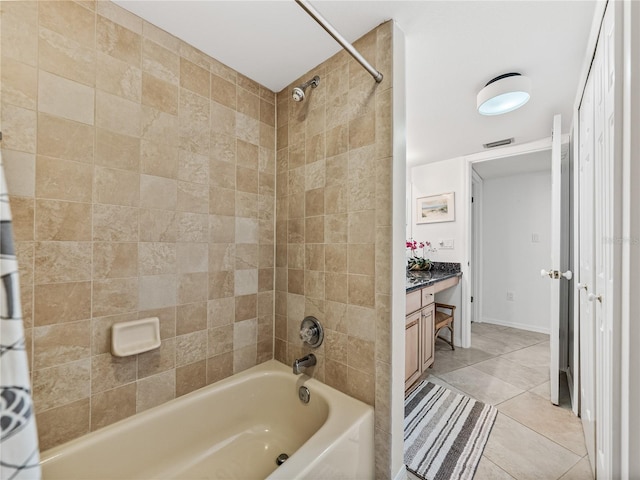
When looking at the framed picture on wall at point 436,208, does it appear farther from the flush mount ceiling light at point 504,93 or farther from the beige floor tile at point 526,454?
the beige floor tile at point 526,454

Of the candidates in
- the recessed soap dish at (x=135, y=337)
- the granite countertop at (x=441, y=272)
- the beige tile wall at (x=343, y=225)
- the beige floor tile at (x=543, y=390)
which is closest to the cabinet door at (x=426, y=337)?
the granite countertop at (x=441, y=272)

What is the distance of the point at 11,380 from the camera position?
1.69 ft

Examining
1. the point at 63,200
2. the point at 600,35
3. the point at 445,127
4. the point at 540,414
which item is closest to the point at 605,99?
the point at 600,35

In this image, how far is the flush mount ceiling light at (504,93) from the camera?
1557mm

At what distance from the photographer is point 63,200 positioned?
3.44 feet

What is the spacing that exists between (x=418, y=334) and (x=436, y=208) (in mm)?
1712

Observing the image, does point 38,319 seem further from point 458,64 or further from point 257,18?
point 458,64

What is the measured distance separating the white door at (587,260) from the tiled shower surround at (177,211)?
1.00 meters

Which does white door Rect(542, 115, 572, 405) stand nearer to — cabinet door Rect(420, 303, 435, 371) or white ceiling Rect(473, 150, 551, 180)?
cabinet door Rect(420, 303, 435, 371)

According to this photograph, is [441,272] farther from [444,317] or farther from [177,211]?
[177,211]

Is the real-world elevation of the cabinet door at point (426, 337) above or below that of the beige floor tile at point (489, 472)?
above

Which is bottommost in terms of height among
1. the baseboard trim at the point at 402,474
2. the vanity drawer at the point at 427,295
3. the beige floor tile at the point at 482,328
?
the beige floor tile at the point at 482,328

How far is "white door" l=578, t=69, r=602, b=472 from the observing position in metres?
1.30

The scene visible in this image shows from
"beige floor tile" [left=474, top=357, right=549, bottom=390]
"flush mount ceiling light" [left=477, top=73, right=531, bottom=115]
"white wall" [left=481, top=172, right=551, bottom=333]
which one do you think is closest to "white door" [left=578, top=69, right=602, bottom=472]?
"flush mount ceiling light" [left=477, top=73, right=531, bottom=115]
